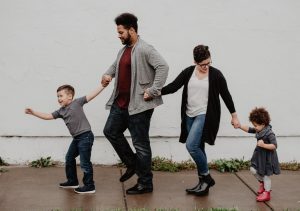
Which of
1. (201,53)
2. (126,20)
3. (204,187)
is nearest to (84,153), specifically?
(204,187)

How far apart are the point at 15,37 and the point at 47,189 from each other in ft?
6.69

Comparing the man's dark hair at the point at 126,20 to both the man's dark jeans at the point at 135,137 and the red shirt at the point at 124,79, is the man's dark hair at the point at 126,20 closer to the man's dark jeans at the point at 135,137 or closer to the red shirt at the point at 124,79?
the red shirt at the point at 124,79

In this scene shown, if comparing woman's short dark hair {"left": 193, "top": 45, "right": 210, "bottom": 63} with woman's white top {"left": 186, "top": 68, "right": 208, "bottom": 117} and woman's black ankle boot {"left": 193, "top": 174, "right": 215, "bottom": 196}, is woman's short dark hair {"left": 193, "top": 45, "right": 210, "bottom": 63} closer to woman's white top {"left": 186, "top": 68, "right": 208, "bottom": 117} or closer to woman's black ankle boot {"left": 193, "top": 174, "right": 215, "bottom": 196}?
woman's white top {"left": 186, "top": 68, "right": 208, "bottom": 117}

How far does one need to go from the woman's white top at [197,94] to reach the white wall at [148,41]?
1.26 m

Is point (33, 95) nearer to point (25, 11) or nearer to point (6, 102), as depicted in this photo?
point (6, 102)

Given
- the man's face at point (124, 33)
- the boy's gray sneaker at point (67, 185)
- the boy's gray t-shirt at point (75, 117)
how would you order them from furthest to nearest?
1. the boy's gray sneaker at point (67, 185)
2. the boy's gray t-shirt at point (75, 117)
3. the man's face at point (124, 33)

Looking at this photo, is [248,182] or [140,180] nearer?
[140,180]

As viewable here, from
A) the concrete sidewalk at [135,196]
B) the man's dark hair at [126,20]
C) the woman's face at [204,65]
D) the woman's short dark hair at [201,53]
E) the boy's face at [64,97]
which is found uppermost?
the man's dark hair at [126,20]

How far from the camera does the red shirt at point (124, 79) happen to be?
5559mm

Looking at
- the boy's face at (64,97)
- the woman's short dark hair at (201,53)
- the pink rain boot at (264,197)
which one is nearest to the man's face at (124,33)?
the woman's short dark hair at (201,53)

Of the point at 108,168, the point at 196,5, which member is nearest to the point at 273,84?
the point at 196,5

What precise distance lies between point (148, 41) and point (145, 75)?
136 centimetres

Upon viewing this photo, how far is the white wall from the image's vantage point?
6.70 m

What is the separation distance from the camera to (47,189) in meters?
5.82
